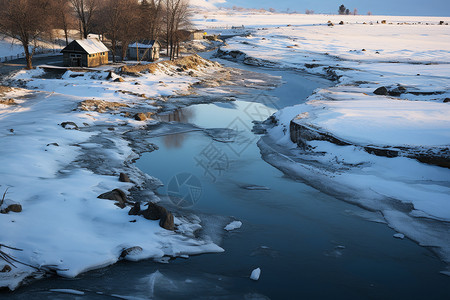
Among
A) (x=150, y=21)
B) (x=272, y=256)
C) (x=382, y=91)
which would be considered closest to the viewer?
(x=272, y=256)

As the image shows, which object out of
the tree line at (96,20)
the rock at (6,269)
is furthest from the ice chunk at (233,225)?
the tree line at (96,20)

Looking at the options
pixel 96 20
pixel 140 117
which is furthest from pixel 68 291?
pixel 96 20

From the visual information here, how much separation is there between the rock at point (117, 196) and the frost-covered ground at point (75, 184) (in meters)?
0.25

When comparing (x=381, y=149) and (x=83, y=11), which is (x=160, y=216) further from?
(x=83, y=11)

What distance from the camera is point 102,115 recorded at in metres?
22.2

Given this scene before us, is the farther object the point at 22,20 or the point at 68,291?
the point at 22,20

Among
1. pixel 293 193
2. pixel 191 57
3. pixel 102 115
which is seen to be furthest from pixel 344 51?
pixel 293 193

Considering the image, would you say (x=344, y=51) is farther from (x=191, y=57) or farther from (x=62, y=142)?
(x=62, y=142)

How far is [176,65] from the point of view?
40375 millimetres

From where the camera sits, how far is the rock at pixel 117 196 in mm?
11759

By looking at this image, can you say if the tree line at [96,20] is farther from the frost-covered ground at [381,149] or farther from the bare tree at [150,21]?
the frost-covered ground at [381,149]

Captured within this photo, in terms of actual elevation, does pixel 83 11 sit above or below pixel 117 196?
above

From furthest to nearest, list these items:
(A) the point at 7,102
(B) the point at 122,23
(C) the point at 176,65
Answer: (C) the point at 176,65
(B) the point at 122,23
(A) the point at 7,102

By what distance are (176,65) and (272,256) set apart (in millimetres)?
33337
